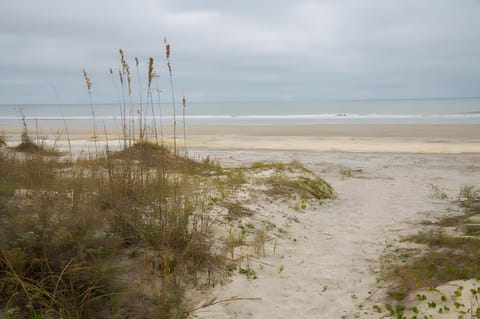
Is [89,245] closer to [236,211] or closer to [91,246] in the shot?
[91,246]

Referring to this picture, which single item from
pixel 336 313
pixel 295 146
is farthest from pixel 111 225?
pixel 295 146

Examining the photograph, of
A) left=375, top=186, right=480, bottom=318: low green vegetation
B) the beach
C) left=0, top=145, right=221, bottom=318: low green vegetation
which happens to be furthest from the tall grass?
left=375, top=186, right=480, bottom=318: low green vegetation

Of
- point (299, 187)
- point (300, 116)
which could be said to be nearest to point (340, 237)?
point (299, 187)

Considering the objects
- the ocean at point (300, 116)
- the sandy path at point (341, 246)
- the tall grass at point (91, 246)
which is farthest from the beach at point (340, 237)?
the ocean at point (300, 116)

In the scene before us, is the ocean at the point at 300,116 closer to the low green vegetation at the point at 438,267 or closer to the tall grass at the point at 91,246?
the tall grass at the point at 91,246

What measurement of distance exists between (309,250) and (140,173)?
93.6 inches

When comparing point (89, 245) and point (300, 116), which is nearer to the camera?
point (89, 245)

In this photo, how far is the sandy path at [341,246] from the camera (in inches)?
149

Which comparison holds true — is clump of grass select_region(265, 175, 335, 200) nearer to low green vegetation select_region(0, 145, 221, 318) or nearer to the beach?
the beach

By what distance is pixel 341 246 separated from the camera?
5367 millimetres

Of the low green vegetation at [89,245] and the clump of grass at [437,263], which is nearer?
the low green vegetation at [89,245]

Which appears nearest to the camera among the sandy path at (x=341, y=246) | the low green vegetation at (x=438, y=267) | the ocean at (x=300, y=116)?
the low green vegetation at (x=438, y=267)

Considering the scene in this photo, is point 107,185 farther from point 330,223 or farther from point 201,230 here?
point 330,223

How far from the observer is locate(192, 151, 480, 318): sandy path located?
3.79m
